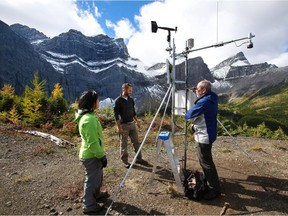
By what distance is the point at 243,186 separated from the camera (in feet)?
22.9

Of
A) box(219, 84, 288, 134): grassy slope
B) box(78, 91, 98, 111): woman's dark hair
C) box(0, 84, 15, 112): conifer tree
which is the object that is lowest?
box(219, 84, 288, 134): grassy slope

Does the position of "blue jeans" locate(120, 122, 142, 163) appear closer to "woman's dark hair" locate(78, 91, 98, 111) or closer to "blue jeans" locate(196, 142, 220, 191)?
"woman's dark hair" locate(78, 91, 98, 111)

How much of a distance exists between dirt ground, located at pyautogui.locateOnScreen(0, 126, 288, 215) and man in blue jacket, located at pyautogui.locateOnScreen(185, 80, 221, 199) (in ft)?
1.58

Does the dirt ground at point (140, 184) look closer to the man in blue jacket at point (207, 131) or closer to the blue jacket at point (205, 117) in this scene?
the man in blue jacket at point (207, 131)

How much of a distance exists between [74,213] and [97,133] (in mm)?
2093

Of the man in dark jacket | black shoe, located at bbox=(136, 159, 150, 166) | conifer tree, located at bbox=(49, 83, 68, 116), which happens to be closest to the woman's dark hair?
the man in dark jacket

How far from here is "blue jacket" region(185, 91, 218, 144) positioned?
20.0 feet

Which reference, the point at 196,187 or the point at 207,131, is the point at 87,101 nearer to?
the point at 207,131

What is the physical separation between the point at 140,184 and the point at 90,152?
90.9 inches

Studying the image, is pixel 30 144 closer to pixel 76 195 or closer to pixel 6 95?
pixel 76 195

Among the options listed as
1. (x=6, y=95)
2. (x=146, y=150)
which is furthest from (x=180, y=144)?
(x=6, y=95)

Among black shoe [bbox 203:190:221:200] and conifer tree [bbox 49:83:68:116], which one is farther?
conifer tree [bbox 49:83:68:116]

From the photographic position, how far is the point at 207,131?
6.15 metres

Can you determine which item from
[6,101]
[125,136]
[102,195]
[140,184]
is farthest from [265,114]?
[102,195]
